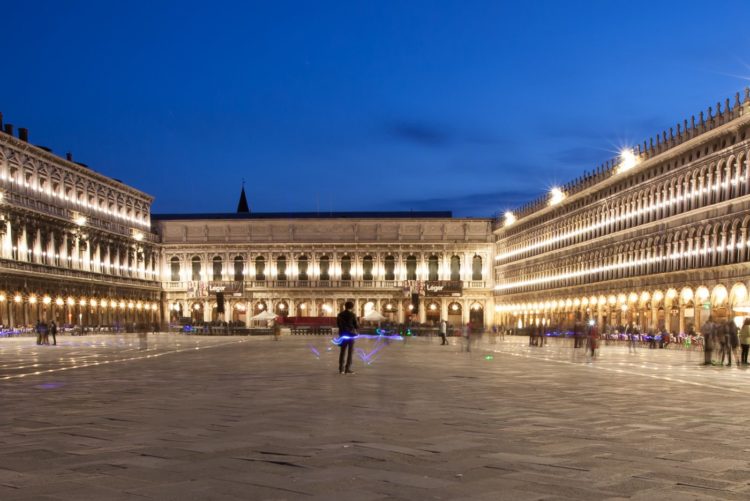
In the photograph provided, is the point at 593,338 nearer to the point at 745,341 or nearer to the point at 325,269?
the point at 745,341

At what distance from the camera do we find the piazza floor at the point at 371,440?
759 centimetres

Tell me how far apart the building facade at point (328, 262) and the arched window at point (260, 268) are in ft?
0.41

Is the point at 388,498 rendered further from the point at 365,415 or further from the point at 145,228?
the point at 145,228

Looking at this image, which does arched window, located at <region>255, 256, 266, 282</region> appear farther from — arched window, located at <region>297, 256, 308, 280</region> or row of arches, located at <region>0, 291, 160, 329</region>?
row of arches, located at <region>0, 291, 160, 329</region>

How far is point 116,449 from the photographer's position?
31.3 feet

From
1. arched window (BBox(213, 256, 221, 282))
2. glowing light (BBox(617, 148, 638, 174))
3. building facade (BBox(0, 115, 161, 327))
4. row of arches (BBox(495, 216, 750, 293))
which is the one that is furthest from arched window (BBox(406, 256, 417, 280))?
glowing light (BBox(617, 148, 638, 174))

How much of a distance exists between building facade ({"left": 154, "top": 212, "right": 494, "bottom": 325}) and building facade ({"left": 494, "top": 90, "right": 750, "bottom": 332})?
788 inches

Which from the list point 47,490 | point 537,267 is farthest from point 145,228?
point 47,490

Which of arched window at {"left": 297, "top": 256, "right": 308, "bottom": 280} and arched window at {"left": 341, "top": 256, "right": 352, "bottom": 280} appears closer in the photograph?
arched window at {"left": 297, "top": 256, "right": 308, "bottom": 280}

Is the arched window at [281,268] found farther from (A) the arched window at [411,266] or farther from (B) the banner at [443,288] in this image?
(B) the banner at [443,288]

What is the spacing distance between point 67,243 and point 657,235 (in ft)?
162

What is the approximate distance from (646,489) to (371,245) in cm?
10424

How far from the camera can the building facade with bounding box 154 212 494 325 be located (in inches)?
4345

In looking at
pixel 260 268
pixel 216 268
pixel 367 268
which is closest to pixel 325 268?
pixel 367 268
